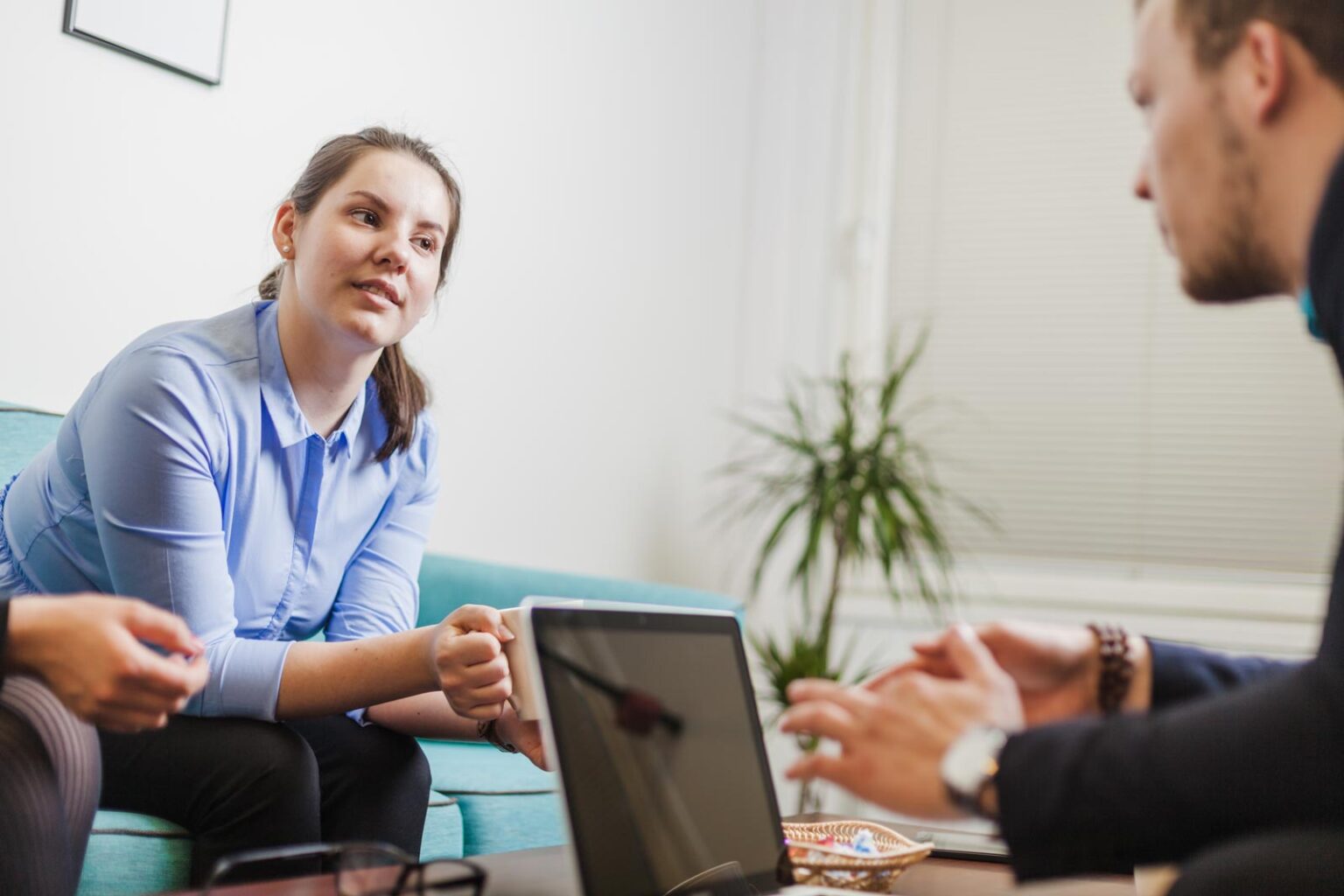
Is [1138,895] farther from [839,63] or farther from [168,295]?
[839,63]

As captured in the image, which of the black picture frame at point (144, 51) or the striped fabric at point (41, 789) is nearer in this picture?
the striped fabric at point (41, 789)

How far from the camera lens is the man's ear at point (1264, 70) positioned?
35.6 inches

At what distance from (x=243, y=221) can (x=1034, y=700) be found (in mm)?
1909

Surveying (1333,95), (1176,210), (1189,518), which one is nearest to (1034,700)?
(1176,210)

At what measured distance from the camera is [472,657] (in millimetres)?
1411

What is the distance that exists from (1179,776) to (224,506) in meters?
1.20

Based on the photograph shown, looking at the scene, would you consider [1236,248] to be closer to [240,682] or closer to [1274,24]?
[1274,24]

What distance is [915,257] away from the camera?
155 inches

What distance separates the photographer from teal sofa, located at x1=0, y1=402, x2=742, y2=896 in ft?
4.46

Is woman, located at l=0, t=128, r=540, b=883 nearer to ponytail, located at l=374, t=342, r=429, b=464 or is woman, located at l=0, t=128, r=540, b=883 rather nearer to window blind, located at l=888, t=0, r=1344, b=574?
ponytail, located at l=374, t=342, r=429, b=464

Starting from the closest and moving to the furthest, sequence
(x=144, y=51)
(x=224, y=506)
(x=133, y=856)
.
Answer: (x=133, y=856) < (x=224, y=506) < (x=144, y=51)

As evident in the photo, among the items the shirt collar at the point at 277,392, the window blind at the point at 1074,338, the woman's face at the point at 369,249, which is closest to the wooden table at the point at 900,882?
the shirt collar at the point at 277,392

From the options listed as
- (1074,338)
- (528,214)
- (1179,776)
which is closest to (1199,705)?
(1179,776)

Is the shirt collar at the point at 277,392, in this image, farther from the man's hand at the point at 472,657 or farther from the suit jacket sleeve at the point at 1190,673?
the suit jacket sleeve at the point at 1190,673
